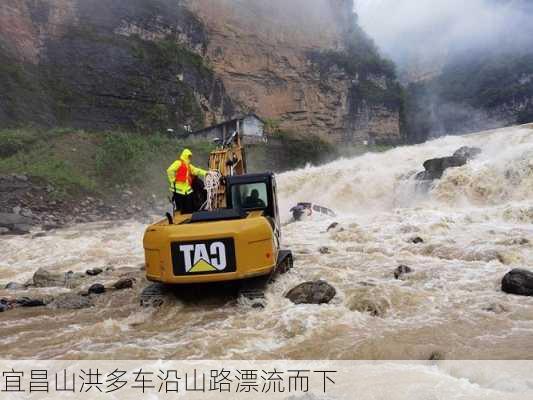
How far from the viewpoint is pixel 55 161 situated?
77.5 ft

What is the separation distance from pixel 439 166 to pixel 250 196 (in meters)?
12.5

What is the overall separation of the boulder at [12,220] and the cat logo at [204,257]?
13154 mm

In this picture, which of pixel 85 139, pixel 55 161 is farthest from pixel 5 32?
pixel 55 161

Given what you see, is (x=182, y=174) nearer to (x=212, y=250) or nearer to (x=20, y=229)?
(x=212, y=250)

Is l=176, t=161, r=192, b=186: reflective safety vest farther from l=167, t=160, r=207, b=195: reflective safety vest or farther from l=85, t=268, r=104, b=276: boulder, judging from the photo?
l=85, t=268, r=104, b=276: boulder

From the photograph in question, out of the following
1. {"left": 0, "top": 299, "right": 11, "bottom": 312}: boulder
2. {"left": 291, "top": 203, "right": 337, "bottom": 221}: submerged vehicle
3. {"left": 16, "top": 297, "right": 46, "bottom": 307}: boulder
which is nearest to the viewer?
{"left": 0, "top": 299, "right": 11, "bottom": 312}: boulder

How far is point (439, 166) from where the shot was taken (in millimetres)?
17906

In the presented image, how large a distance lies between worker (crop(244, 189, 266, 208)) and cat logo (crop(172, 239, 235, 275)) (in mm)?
1709

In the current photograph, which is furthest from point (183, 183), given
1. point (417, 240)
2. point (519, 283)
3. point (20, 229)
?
point (20, 229)

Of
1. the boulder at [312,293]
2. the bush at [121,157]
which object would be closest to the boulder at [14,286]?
the boulder at [312,293]

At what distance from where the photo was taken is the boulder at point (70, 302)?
667 centimetres

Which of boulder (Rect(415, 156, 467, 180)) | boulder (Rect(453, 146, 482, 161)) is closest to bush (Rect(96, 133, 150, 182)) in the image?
boulder (Rect(415, 156, 467, 180))

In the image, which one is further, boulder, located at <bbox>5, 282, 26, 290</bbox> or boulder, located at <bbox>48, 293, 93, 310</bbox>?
boulder, located at <bbox>5, 282, 26, 290</bbox>

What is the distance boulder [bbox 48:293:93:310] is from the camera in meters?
6.67
